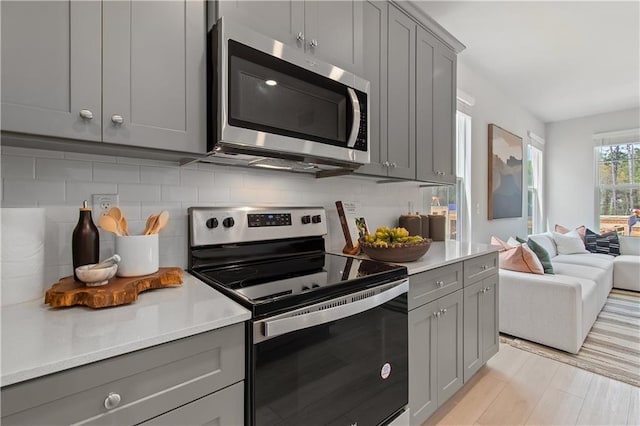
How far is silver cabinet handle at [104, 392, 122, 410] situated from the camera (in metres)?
0.69

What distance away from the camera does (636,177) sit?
5.07 m

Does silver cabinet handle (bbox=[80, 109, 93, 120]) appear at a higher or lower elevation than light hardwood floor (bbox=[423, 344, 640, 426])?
higher

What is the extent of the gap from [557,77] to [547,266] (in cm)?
238

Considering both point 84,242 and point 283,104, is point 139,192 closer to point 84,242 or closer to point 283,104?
point 84,242

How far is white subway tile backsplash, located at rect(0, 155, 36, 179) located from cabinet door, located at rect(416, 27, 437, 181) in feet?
6.40

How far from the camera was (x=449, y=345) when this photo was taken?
1793mm

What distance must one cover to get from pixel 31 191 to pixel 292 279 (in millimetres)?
956

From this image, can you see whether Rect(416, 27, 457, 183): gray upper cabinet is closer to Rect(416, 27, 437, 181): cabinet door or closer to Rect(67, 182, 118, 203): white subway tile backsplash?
Rect(416, 27, 437, 181): cabinet door

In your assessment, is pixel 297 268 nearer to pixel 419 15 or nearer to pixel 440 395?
pixel 440 395

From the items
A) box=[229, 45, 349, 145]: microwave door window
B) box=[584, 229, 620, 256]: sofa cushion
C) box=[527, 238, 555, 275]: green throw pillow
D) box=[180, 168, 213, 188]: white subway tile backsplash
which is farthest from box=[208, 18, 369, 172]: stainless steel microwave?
box=[584, 229, 620, 256]: sofa cushion

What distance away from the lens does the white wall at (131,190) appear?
42.1 inches

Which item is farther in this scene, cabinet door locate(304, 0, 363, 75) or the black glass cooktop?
cabinet door locate(304, 0, 363, 75)

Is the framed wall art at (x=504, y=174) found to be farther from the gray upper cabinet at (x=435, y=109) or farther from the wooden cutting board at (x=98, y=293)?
the wooden cutting board at (x=98, y=293)

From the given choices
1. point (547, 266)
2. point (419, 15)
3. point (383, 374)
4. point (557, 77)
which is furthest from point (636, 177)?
point (383, 374)
